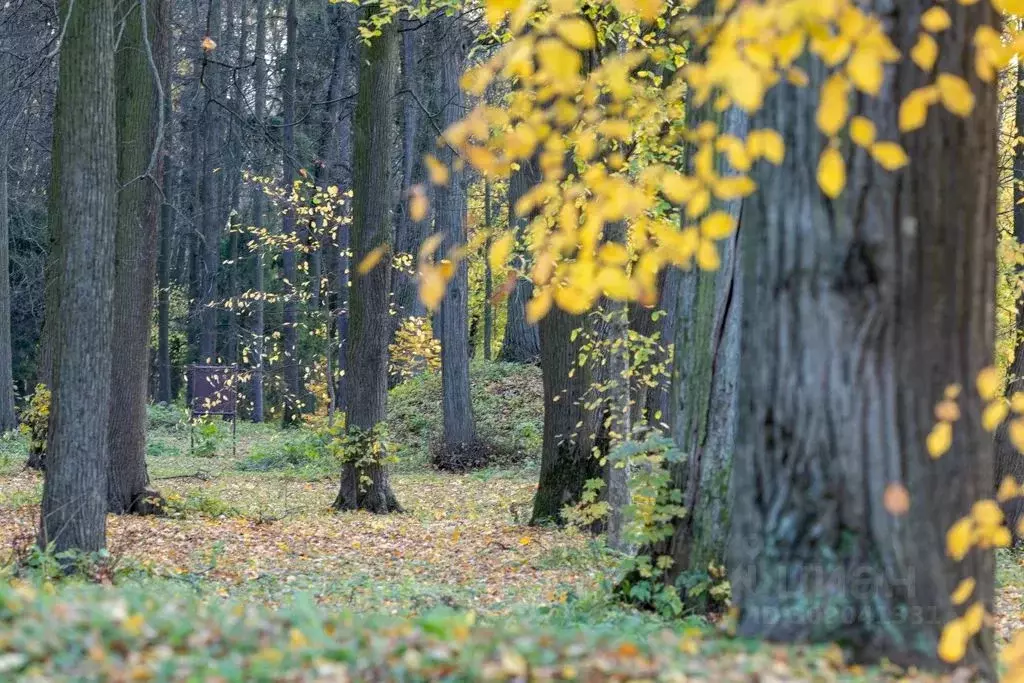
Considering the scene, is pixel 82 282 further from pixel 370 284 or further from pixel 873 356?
pixel 873 356

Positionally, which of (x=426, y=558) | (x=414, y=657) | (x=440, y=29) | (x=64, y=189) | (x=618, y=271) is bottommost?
(x=426, y=558)

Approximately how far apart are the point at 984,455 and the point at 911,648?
71 centimetres

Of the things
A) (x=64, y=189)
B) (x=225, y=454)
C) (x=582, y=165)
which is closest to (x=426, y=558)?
(x=582, y=165)

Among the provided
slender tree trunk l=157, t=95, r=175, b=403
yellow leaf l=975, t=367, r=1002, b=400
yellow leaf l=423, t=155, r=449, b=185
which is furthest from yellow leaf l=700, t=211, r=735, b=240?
slender tree trunk l=157, t=95, r=175, b=403

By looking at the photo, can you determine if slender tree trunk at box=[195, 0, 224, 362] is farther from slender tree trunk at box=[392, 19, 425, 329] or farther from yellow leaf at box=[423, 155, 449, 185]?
yellow leaf at box=[423, 155, 449, 185]

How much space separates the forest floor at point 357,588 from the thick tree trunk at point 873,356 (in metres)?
0.28

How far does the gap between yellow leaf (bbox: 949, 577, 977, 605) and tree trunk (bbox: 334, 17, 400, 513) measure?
34.6 feet

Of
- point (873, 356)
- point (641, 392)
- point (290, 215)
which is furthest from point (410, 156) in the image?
point (873, 356)

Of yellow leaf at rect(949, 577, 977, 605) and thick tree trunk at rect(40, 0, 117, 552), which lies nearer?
yellow leaf at rect(949, 577, 977, 605)

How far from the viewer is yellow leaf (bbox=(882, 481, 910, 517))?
11.5 ft

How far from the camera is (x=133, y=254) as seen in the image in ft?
39.5

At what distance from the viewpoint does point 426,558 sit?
1108 cm

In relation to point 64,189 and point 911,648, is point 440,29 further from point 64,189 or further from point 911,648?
point 911,648

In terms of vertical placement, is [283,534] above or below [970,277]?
below
